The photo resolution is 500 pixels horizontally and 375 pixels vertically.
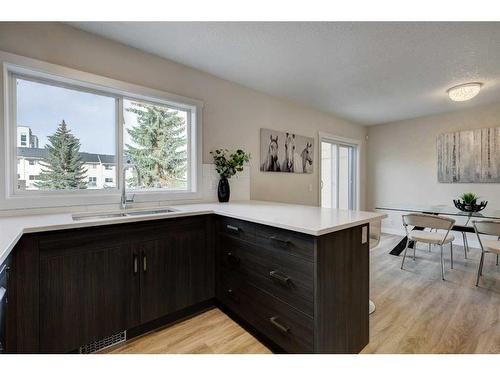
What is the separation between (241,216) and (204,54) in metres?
1.62

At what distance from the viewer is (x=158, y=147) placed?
2.46m

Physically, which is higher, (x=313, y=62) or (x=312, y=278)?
(x=313, y=62)

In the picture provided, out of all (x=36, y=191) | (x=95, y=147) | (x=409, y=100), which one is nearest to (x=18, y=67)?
(x=95, y=147)

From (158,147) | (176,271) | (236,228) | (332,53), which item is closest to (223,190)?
(158,147)

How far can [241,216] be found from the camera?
5.68ft

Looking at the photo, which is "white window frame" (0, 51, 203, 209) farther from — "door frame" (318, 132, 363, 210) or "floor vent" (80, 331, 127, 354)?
"door frame" (318, 132, 363, 210)

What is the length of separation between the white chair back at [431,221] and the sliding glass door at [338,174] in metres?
1.66

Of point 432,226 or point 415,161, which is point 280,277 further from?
point 415,161

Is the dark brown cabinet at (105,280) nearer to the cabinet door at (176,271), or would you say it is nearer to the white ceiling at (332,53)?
the cabinet door at (176,271)

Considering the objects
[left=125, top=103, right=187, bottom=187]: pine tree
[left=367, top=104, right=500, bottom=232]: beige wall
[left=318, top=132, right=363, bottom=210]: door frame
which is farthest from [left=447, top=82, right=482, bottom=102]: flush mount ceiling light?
[left=125, top=103, right=187, bottom=187]: pine tree

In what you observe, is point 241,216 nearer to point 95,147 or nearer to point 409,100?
point 95,147

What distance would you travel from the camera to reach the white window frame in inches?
65.6

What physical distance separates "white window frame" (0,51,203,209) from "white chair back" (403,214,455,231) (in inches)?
101
